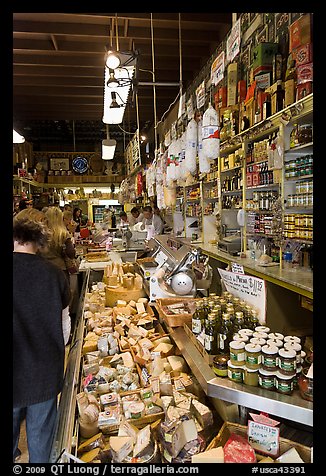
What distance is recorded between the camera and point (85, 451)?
5.90 ft

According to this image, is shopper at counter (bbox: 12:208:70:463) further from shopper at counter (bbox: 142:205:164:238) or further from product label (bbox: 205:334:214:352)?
shopper at counter (bbox: 142:205:164:238)

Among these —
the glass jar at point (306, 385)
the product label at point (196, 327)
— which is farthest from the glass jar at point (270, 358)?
the product label at point (196, 327)

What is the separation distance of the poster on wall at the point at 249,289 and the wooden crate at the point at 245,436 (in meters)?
0.53

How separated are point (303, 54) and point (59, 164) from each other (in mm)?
14084

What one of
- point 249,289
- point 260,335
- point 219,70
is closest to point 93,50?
point 219,70

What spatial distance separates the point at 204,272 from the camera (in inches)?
117

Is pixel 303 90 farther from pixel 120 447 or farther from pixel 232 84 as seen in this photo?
pixel 120 447

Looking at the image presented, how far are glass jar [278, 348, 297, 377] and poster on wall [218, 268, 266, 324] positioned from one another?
1.44 feet

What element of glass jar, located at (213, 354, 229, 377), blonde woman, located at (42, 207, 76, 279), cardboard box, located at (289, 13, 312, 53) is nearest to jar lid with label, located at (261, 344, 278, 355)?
glass jar, located at (213, 354, 229, 377)

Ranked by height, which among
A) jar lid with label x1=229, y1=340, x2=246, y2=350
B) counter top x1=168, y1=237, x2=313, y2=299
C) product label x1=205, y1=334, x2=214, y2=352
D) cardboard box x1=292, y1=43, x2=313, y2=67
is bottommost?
product label x1=205, y1=334, x2=214, y2=352

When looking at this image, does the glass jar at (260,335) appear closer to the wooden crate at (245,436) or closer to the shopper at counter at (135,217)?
the wooden crate at (245,436)

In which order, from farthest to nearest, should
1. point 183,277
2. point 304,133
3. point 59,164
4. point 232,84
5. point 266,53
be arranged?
point 59,164 < point 232,84 < point 266,53 < point 304,133 < point 183,277

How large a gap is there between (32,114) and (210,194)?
274 inches

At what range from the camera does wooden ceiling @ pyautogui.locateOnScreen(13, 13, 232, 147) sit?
5098mm
